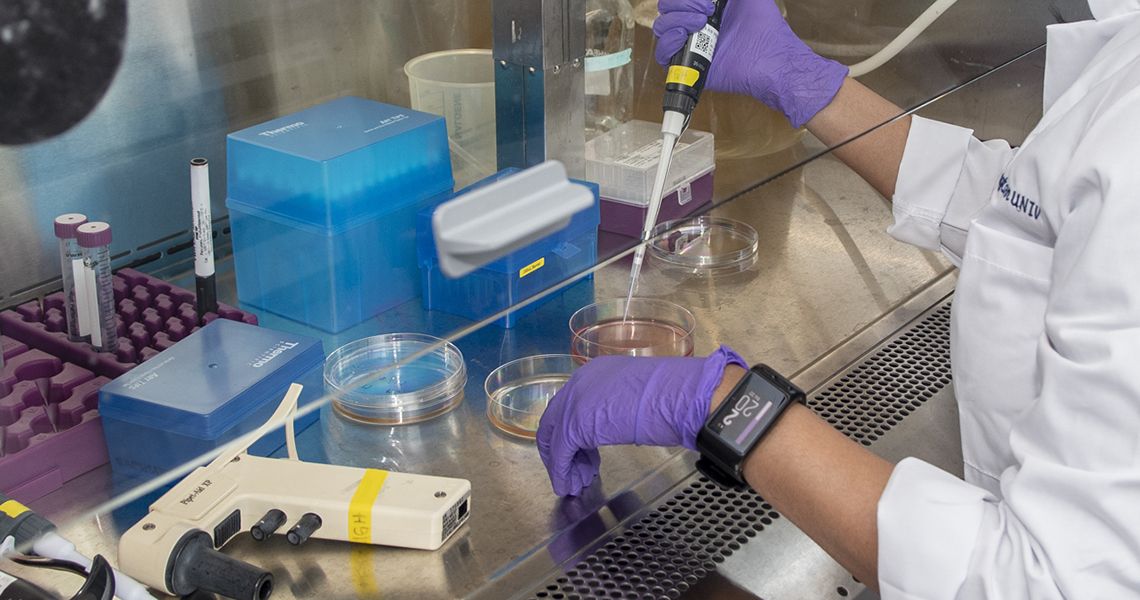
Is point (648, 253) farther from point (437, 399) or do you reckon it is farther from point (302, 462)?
point (302, 462)

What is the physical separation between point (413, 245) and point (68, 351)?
444mm

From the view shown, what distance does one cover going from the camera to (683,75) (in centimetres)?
147

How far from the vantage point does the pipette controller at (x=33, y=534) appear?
88 cm

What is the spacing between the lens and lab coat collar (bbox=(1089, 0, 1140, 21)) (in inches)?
52.2

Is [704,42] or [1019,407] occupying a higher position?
[704,42]

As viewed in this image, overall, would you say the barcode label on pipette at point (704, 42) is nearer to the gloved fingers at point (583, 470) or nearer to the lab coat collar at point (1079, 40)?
the lab coat collar at point (1079, 40)

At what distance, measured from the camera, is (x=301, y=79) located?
1.59 metres

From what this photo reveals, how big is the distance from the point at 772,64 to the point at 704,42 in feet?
0.86

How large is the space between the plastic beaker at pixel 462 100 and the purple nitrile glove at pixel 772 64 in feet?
1.19

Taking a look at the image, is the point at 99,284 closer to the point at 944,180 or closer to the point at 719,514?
the point at 719,514

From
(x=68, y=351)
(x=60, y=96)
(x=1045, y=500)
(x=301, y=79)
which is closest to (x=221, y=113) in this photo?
(x=301, y=79)

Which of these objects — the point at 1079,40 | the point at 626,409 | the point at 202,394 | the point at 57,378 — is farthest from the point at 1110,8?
the point at 57,378

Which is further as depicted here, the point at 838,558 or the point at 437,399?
the point at 437,399

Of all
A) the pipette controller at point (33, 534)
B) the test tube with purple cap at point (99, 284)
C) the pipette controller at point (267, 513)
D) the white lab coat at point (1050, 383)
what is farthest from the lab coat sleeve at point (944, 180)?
the pipette controller at point (33, 534)
